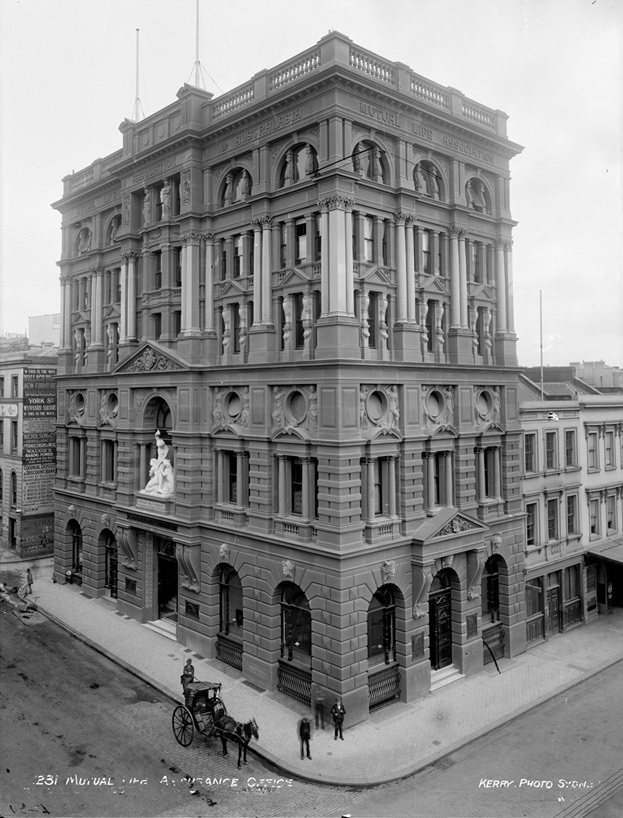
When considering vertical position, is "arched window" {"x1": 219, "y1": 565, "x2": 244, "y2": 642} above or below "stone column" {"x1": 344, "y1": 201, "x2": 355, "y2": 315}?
below

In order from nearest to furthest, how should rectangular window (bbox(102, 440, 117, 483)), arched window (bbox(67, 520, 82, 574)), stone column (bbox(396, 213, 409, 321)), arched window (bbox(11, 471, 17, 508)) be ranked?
stone column (bbox(396, 213, 409, 321))
rectangular window (bbox(102, 440, 117, 483))
arched window (bbox(67, 520, 82, 574))
arched window (bbox(11, 471, 17, 508))

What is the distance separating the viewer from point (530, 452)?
3347 centimetres

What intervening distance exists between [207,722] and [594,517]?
25208 millimetres

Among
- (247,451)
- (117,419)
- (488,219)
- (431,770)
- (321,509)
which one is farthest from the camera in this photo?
(117,419)

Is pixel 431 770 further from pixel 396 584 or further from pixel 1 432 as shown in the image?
pixel 1 432

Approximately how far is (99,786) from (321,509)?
11.5 m

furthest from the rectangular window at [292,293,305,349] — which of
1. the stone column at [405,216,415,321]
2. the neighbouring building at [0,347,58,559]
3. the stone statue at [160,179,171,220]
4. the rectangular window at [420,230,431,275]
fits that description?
the neighbouring building at [0,347,58,559]

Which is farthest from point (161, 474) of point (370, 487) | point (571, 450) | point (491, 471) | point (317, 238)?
point (571, 450)

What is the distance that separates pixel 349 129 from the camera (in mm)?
25703

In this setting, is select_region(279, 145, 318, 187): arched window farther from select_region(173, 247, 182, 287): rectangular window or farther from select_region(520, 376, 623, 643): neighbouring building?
select_region(520, 376, 623, 643): neighbouring building

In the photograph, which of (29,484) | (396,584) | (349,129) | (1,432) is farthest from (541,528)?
(1,432)

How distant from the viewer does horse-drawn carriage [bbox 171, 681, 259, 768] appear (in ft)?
68.9

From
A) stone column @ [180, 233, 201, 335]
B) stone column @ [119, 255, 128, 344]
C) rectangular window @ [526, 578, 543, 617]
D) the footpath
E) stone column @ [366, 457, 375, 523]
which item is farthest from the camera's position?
stone column @ [119, 255, 128, 344]

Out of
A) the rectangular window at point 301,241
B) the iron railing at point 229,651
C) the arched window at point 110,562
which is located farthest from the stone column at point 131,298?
the iron railing at point 229,651
